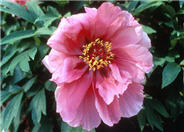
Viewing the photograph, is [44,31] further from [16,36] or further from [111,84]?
[111,84]

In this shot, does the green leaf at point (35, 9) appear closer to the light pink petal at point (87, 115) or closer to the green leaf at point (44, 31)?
the green leaf at point (44, 31)

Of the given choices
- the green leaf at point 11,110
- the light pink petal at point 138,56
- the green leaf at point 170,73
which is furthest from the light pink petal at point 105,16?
the green leaf at point 11,110

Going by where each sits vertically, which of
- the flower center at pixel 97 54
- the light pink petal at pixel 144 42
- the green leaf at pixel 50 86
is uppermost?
the light pink petal at pixel 144 42

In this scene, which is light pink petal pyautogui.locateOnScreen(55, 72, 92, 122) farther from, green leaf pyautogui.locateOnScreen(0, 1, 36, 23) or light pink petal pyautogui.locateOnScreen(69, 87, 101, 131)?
green leaf pyautogui.locateOnScreen(0, 1, 36, 23)

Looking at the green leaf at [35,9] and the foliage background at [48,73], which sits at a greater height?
the green leaf at [35,9]

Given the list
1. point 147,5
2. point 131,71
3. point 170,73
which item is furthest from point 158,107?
point 147,5

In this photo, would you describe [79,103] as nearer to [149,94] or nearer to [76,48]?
[76,48]

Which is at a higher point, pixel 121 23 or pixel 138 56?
pixel 121 23
